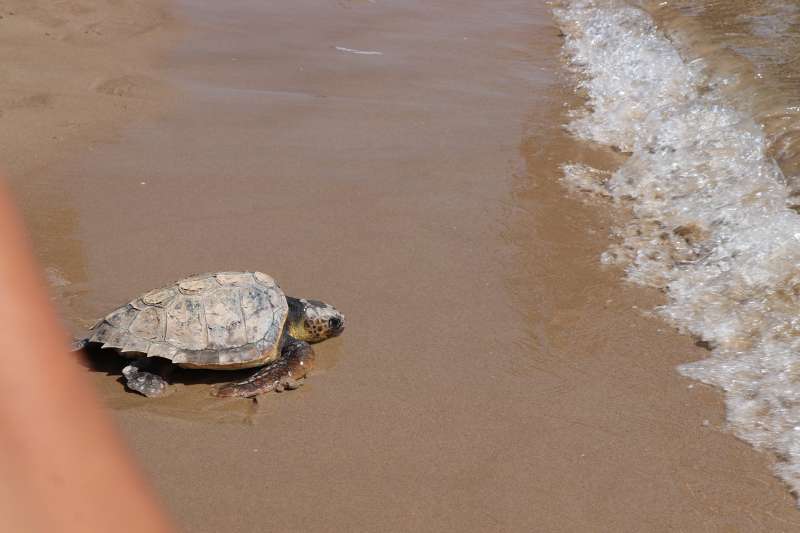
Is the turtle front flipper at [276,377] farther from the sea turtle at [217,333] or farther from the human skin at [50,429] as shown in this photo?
the human skin at [50,429]

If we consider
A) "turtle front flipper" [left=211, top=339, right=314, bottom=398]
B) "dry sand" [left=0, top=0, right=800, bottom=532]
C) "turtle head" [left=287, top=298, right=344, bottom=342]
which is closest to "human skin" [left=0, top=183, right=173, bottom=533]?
Answer: "dry sand" [left=0, top=0, right=800, bottom=532]

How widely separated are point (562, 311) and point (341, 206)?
1.85 metres

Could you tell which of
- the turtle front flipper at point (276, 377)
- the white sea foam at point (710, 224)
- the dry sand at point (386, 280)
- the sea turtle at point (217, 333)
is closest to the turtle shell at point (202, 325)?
the sea turtle at point (217, 333)

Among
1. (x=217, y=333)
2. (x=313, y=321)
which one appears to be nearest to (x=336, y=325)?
(x=313, y=321)

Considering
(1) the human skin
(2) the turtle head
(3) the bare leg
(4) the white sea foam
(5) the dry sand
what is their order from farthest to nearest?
(2) the turtle head < (4) the white sea foam < (3) the bare leg < (5) the dry sand < (1) the human skin

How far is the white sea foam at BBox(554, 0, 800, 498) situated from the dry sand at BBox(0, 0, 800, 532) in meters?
0.19

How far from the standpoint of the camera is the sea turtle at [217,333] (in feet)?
13.7

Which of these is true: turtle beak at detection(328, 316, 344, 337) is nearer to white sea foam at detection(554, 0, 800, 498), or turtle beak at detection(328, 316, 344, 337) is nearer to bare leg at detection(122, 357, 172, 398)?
bare leg at detection(122, 357, 172, 398)

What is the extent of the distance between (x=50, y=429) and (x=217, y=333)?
3861 millimetres

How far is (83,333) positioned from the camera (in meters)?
4.54

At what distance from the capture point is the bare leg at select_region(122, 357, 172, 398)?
413 cm

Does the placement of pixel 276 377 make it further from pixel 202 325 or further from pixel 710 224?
pixel 710 224

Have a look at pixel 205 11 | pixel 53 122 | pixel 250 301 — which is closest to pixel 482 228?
pixel 250 301

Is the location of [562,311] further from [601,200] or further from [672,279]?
[601,200]
